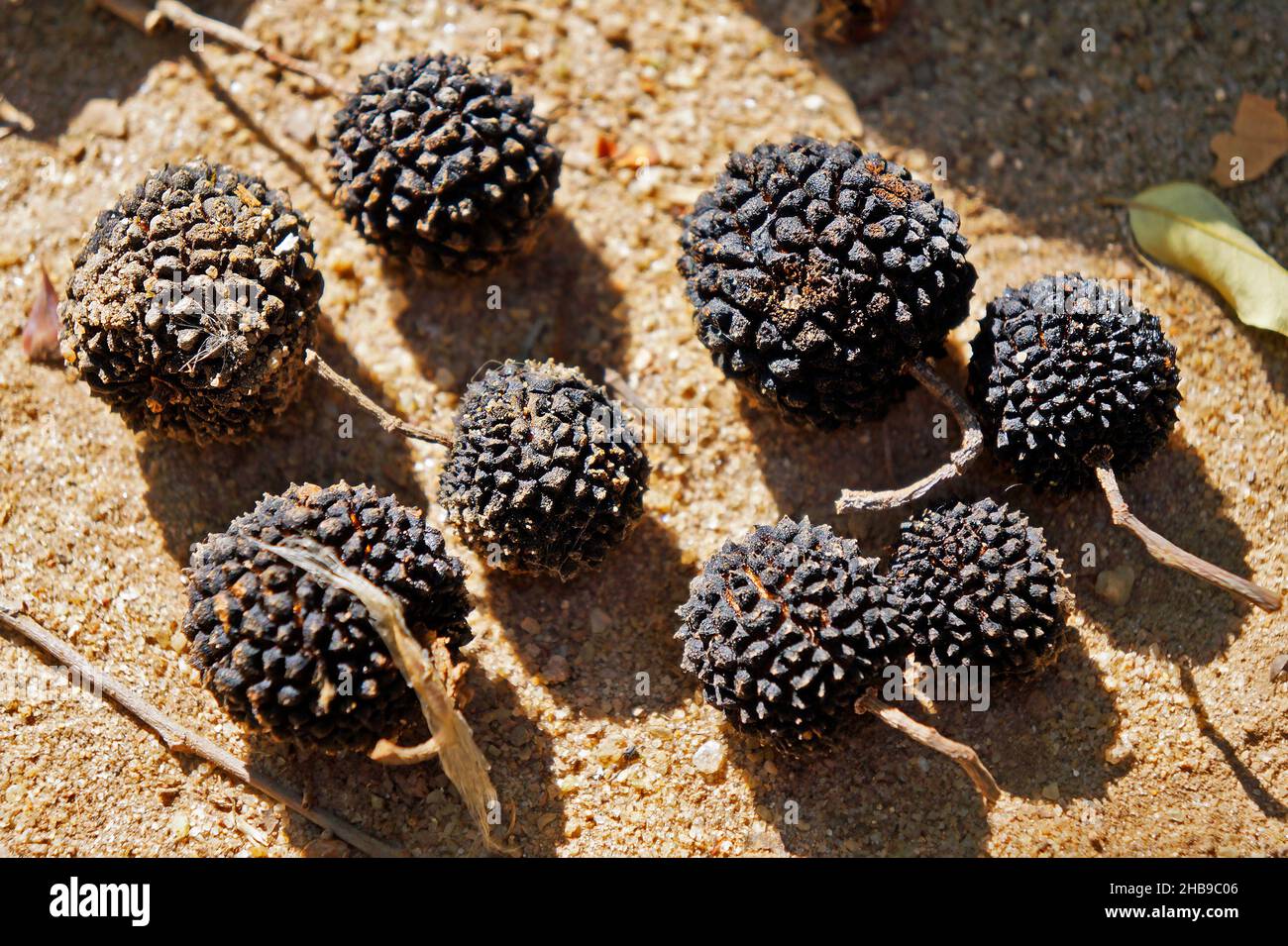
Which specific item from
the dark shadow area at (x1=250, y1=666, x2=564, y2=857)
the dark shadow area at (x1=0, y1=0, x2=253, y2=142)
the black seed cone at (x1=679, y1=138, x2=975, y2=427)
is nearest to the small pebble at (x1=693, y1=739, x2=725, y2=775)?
the dark shadow area at (x1=250, y1=666, x2=564, y2=857)

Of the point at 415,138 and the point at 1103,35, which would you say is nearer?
the point at 415,138

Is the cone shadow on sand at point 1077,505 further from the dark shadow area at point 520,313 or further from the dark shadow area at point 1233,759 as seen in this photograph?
the dark shadow area at point 520,313

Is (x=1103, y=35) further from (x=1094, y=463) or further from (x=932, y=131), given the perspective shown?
(x=1094, y=463)

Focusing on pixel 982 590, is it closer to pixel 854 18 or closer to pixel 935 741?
pixel 935 741

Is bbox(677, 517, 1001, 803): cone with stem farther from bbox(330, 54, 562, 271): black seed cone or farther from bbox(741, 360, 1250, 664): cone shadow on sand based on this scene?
bbox(330, 54, 562, 271): black seed cone

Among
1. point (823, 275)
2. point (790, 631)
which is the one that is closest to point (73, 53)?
point (823, 275)

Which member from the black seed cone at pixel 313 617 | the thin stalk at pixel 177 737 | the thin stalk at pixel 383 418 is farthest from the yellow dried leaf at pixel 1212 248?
the thin stalk at pixel 177 737
